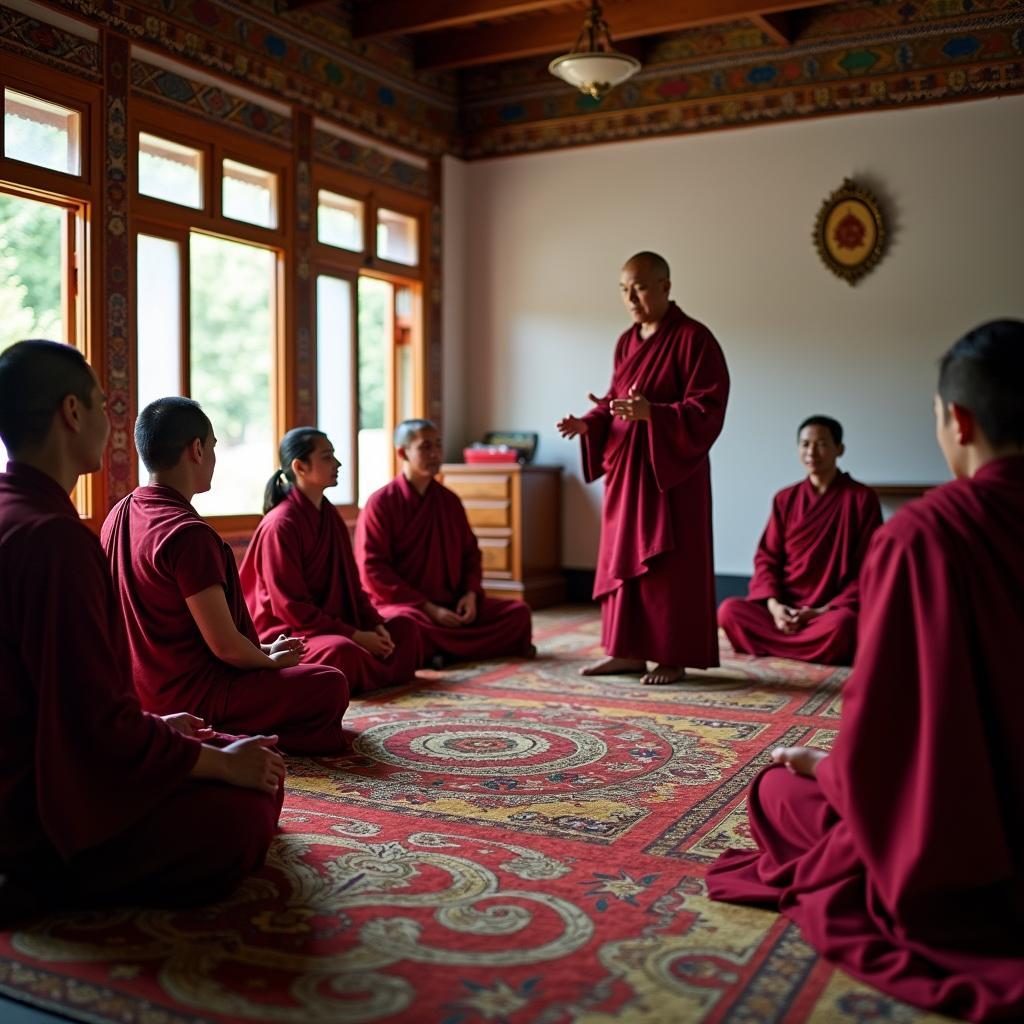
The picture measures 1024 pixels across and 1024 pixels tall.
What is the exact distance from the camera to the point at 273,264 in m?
7.06

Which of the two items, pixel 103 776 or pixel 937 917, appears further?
pixel 103 776

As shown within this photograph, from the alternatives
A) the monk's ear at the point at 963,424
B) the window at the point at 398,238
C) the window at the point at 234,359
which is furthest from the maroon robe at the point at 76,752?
the window at the point at 398,238

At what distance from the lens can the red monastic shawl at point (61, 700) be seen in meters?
2.28

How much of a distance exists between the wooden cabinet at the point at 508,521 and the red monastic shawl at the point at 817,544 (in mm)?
2054

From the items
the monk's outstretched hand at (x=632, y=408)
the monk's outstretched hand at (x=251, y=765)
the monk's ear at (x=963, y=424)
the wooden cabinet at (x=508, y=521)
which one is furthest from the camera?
the wooden cabinet at (x=508, y=521)

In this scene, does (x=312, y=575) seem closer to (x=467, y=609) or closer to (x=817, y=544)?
(x=467, y=609)

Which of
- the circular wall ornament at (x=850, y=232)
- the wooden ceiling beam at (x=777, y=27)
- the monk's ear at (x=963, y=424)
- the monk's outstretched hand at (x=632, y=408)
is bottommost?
the monk's ear at (x=963, y=424)

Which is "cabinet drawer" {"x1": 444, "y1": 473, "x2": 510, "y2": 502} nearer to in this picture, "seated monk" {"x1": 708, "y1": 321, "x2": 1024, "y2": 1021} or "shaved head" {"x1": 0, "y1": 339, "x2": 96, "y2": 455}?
"shaved head" {"x1": 0, "y1": 339, "x2": 96, "y2": 455}

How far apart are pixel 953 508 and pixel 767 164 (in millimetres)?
6159

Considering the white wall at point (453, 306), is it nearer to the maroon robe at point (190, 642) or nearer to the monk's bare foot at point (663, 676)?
the monk's bare foot at point (663, 676)

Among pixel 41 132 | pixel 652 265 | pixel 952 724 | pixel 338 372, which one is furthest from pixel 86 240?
pixel 952 724

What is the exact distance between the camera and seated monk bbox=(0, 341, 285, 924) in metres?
2.29

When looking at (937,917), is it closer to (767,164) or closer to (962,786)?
(962,786)

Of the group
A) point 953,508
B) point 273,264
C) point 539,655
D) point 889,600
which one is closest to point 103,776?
point 889,600
